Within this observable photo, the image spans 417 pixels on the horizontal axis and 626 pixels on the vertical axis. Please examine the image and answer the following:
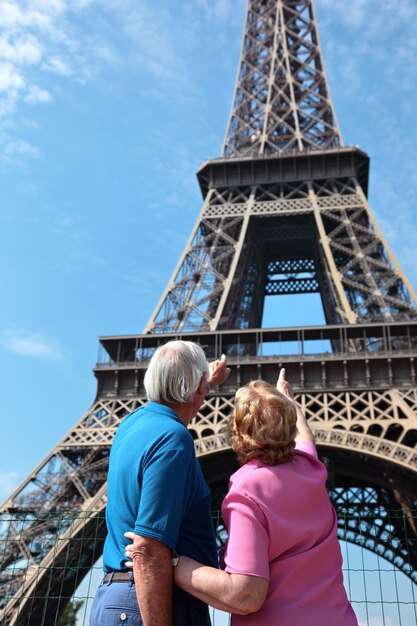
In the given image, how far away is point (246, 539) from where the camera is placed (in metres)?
2.43

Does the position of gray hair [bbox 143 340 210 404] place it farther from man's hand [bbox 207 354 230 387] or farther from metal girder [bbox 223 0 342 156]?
metal girder [bbox 223 0 342 156]

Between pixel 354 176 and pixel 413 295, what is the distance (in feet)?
25.0

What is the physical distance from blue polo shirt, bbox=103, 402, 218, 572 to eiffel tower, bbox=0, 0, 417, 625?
10.4 m

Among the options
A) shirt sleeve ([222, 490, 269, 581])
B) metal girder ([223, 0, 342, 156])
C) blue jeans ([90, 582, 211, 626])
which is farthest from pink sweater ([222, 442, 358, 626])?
metal girder ([223, 0, 342, 156])

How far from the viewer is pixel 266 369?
2194cm

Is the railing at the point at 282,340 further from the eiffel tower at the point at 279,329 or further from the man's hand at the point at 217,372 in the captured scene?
the man's hand at the point at 217,372

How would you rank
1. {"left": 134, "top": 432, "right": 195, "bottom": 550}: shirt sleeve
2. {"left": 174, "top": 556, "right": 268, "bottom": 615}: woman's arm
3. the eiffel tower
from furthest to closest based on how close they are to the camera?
the eiffel tower → {"left": 134, "top": 432, "right": 195, "bottom": 550}: shirt sleeve → {"left": 174, "top": 556, "right": 268, "bottom": 615}: woman's arm

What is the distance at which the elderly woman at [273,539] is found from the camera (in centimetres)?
242

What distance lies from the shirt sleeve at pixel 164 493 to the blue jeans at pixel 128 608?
245 mm

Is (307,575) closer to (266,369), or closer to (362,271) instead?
(266,369)

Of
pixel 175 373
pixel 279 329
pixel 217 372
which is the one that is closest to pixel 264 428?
pixel 175 373

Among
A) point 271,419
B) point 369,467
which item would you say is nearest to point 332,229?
point 369,467

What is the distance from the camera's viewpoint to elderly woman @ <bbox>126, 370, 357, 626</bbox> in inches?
95.2

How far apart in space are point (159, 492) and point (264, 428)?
1.51ft
